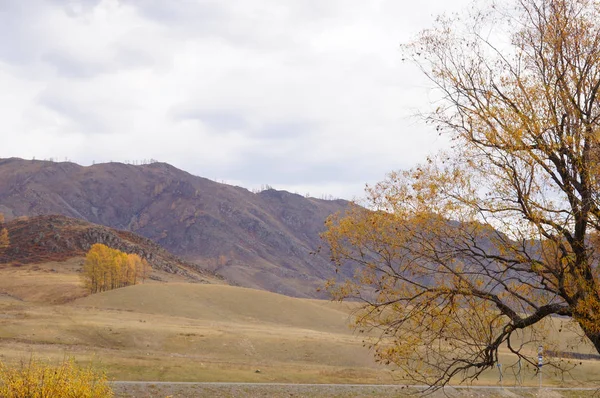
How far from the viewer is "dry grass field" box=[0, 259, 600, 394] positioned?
1390 inches

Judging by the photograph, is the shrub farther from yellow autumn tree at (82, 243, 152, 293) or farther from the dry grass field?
yellow autumn tree at (82, 243, 152, 293)

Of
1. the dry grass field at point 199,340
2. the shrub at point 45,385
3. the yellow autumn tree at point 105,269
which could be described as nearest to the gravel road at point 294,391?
the dry grass field at point 199,340

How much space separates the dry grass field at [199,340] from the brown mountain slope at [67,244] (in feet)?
219

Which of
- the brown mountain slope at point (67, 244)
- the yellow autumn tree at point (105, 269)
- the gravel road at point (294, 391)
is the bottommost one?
the gravel road at point (294, 391)

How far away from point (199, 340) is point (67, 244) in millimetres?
127284

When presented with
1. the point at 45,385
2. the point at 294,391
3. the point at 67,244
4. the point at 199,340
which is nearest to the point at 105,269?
the point at 199,340

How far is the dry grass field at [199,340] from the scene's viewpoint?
3531cm

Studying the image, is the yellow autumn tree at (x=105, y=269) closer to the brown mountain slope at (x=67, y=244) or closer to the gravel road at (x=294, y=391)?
the brown mountain slope at (x=67, y=244)

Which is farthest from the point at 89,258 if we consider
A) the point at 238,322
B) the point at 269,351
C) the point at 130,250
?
the point at 130,250

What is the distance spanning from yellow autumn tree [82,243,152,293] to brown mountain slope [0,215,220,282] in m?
49.5

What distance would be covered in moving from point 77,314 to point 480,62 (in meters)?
60.9

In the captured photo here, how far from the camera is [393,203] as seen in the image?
1312 cm

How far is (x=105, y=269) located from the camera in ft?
331

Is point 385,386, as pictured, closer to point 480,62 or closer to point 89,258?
point 480,62
